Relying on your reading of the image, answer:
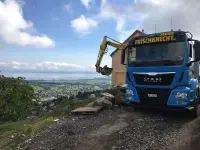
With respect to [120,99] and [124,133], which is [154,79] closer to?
[124,133]

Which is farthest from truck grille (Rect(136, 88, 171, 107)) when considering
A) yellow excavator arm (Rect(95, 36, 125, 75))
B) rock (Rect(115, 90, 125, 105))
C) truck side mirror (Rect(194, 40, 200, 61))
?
yellow excavator arm (Rect(95, 36, 125, 75))

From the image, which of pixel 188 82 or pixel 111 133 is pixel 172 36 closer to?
pixel 188 82

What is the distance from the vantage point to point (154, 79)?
826cm

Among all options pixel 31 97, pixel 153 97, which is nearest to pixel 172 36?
pixel 153 97

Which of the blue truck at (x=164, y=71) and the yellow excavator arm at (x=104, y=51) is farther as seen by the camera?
the yellow excavator arm at (x=104, y=51)

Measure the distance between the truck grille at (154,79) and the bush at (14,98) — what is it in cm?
2109

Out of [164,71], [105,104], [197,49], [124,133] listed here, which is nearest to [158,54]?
[164,71]

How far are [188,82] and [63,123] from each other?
4742 millimetres

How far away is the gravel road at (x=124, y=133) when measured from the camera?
20.2ft

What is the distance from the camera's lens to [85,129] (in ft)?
25.0

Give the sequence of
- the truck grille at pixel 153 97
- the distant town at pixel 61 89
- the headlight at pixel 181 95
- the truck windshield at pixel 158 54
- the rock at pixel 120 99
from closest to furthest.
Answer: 1. the headlight at pixel 181 95
2. the truck windshield at pixel 158 54
3. the truck grille at pixel 153 97
4. the rock at pixel 120 99
5. the distant town at pixel 61 89

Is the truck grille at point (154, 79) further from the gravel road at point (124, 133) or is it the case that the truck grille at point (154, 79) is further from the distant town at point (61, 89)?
the distant town at point (61, 89)

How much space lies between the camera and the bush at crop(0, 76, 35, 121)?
85.7 ft

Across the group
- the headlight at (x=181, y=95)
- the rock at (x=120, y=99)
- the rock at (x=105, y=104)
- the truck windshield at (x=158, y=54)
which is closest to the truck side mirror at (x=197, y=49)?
the truck windshield at (x=158, y=54)
